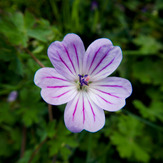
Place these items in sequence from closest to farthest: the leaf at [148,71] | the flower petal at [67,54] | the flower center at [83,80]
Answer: the flower petal at [67,54]
the flower center at [83,80]
the leaf at [148,71]

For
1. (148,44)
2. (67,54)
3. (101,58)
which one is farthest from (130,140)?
(67,54)

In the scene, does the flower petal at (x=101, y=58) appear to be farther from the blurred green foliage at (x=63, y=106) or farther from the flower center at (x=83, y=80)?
the blurred green foliage at (x=63, y=106)

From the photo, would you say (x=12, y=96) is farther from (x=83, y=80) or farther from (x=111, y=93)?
(x=111, y=93)

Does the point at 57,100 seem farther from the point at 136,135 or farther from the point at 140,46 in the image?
the point at 140,46

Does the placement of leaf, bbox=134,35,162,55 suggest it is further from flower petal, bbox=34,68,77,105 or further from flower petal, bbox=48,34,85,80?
flower petal, bbox=34,68,77,105

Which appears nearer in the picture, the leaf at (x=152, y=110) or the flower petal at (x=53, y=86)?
the flower petal at (x=53, y=86)

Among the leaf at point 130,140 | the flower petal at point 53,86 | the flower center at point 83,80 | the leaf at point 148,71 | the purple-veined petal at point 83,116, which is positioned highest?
the flower petal at point 53,86

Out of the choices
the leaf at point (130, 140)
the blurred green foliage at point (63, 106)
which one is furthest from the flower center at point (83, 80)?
the leaf at point (130, 140)

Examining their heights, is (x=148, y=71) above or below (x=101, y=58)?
below

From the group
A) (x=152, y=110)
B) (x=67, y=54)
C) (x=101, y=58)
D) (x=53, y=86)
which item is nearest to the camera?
(x=53, y=86)
